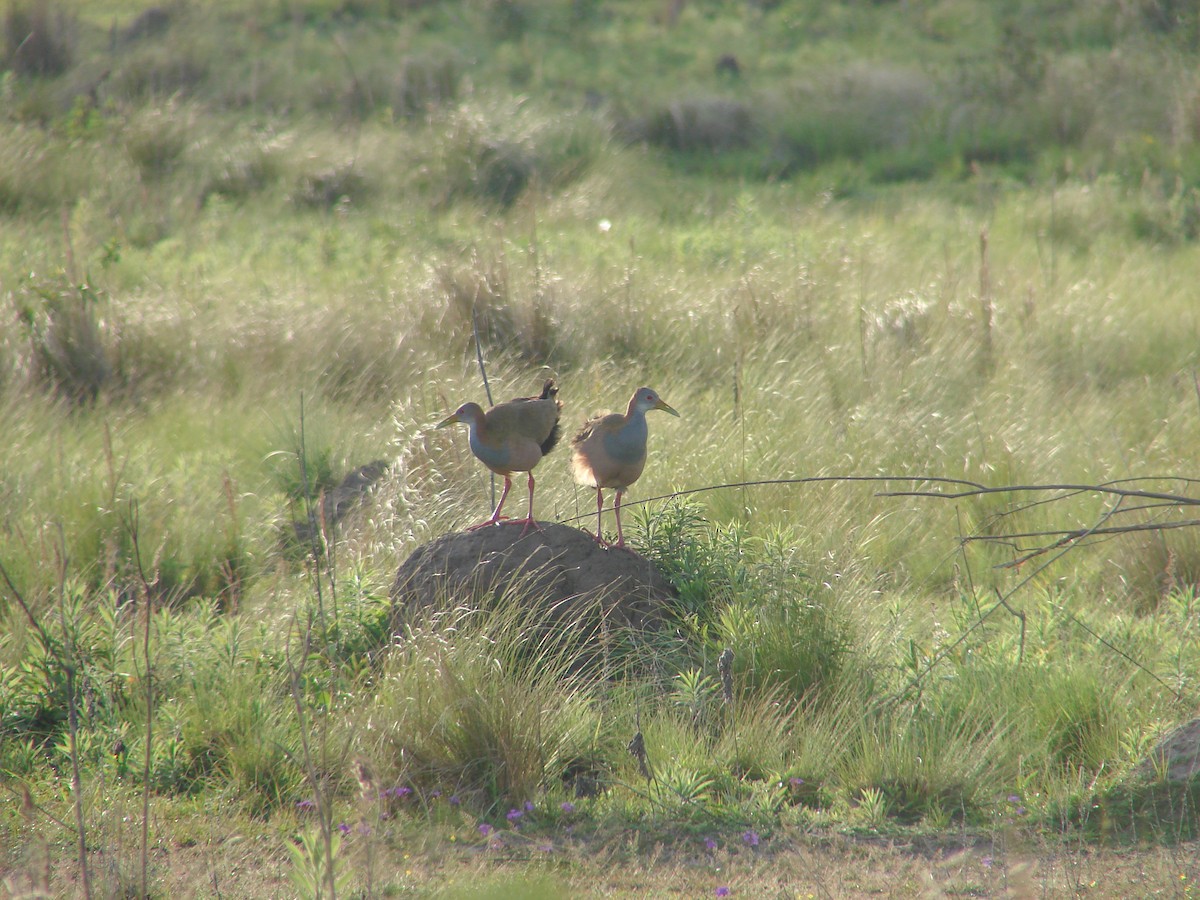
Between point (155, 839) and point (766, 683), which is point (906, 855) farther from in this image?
point (155, 839)

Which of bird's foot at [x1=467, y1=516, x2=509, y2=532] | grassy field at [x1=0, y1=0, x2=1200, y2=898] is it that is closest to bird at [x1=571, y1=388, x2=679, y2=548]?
bird's foot at [x1=467, y1=516, x2=509, y2=532]

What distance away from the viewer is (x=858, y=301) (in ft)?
27.8

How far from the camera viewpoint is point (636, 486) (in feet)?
19.5

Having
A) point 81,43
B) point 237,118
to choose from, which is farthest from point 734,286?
point 81,43

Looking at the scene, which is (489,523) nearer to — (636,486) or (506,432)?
(506,432)

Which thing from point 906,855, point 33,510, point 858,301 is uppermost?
point 858,301

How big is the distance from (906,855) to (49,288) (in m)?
6.90

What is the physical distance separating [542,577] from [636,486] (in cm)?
134

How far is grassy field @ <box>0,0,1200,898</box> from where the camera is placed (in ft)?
12.3

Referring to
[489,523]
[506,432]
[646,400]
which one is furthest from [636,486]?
[506,432]

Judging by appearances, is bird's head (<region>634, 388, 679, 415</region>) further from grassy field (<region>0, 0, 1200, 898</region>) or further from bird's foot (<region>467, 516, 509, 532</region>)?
bird's foot (<region>467, 516, 509, 532</region>)

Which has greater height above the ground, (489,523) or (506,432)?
(506,432)

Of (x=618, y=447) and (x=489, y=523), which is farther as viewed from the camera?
(x=489, y=523)

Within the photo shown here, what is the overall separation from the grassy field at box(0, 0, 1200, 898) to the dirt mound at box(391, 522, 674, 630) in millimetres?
142
